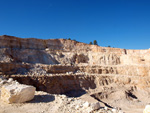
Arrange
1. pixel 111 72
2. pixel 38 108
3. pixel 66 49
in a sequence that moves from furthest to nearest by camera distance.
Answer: pixel 66 49
pixel 111 72
pixel 38 108

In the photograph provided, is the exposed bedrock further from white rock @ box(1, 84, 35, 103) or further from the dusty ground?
white rock @ box(1, 84, 35, 103)

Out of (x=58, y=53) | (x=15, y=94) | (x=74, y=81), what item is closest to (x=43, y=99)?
(x=15, y=94)

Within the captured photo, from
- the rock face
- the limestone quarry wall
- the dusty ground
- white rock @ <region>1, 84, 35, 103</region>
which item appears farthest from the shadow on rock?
the limestone quarry wall

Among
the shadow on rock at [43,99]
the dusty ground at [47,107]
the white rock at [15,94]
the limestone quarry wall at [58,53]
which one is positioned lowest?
the dusty ground at [47,107]

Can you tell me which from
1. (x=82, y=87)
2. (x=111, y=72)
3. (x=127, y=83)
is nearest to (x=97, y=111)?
(x=82, y=87)

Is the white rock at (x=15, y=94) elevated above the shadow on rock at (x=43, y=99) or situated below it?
above

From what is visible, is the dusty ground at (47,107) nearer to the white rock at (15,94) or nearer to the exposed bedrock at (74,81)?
the white rock at (15,94)

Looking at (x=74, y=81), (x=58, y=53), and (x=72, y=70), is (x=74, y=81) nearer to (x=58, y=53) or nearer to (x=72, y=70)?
(x=72, y=70)

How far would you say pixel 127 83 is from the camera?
973 inches

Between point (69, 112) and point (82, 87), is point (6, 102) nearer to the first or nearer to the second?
Result: point (69, 112)

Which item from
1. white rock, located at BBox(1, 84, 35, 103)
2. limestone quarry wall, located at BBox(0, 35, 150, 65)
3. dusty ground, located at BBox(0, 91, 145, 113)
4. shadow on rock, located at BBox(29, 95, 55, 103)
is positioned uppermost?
limestone quarry wall, located at BBox(0, 35, 150, 65)

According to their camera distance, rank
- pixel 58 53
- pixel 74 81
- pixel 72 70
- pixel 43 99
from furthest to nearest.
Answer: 1. pixel 58 53
2. pixel 72 70
3. pixel 74 81
4. pixel 43 99

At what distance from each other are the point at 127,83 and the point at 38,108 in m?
21.8

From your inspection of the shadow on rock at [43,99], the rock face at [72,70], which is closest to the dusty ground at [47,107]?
the shadow on rock at [43,99]
